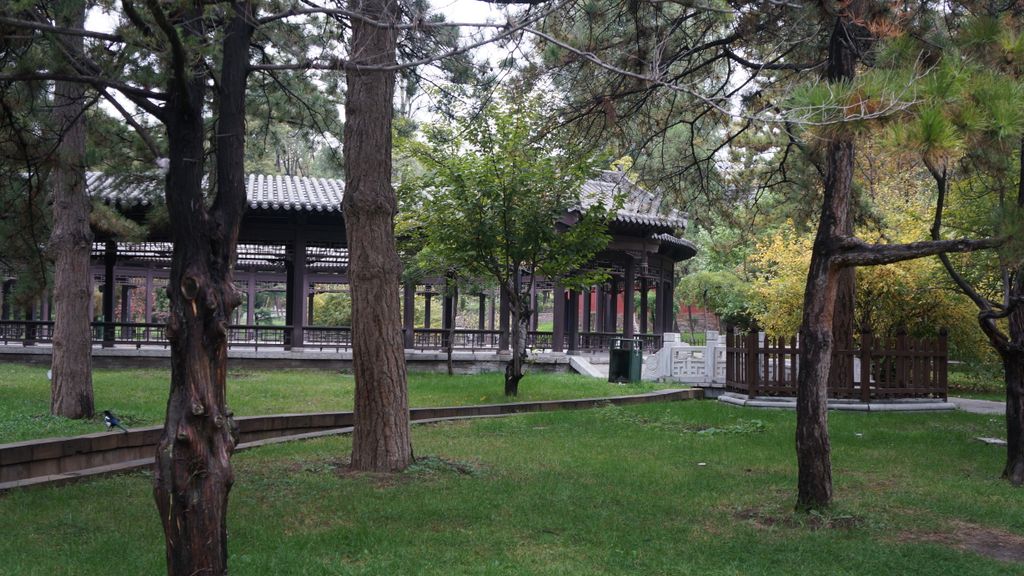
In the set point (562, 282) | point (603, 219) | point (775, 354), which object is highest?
point (603, 219)

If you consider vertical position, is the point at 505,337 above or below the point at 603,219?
below

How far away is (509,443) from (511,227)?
5.64 m

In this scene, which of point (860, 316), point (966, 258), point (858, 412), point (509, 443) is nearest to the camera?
point (509, 443)

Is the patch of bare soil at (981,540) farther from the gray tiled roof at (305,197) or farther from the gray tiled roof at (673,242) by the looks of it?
the gray tiled roof at (673,242)

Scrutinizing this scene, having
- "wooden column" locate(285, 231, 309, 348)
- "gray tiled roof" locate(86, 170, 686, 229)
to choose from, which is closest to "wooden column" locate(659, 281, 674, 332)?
"gray tiled roof" locate(86, 170, 686, 229)

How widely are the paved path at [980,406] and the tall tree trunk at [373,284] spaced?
11678mm

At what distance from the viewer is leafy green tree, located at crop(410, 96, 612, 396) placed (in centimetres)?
1546

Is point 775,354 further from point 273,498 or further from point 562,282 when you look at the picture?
point 273,498

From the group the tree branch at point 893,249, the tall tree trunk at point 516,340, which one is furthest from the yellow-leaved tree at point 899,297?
the tree branch at point 893,249

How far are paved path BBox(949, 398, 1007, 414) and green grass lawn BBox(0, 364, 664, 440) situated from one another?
594cm

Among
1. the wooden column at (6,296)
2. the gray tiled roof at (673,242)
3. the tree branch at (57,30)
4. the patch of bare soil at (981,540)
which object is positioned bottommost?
the patch of bare soil at (981,540)

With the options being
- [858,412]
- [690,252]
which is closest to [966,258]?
[858,412]

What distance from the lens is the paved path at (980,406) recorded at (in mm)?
16203

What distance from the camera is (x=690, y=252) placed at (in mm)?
29391
